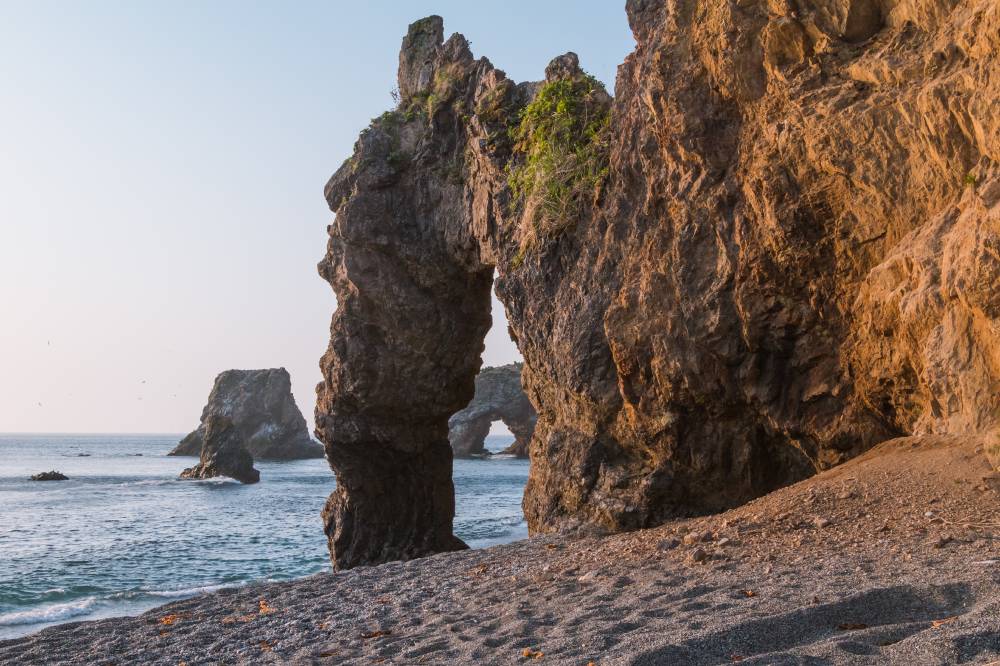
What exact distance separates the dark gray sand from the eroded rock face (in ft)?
3.83

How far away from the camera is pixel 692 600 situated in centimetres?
611

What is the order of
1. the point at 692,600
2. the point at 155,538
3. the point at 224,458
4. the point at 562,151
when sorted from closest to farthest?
the point at 692,600, the point at 562,151, the point at 155,538, the point at 224,458

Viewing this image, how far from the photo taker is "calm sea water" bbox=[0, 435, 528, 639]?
15.5m

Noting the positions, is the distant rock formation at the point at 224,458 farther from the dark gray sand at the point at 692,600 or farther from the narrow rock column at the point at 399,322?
the dark gray sand at the point at 692,600

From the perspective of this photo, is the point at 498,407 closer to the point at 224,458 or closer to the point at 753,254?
the point at 224,458

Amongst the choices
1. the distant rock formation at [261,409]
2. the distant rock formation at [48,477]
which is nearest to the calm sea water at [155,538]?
the distant rock formation at [48,477]

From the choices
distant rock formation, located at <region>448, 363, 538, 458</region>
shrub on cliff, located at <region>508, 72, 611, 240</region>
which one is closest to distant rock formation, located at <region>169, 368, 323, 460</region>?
distant rock formation, located at <region>448, 363, 538, 458</region>

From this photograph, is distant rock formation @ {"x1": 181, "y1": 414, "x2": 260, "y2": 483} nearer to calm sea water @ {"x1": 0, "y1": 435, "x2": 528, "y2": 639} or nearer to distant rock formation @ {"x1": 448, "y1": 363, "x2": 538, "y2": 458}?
calm sea water @ {"x1": 0, "y1": 435, "x2": 528, "y2": 639}

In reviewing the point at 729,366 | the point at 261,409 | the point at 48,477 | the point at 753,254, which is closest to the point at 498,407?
the point at 261,409

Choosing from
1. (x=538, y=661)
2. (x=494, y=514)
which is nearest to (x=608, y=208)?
(x=538, y=661)

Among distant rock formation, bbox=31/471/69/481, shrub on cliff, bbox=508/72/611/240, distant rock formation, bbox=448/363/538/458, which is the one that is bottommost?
distant rock formation, bbox=31/471/69/481

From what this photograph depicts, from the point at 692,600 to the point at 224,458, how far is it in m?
51.1

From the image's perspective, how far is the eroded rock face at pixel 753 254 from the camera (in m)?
7.61

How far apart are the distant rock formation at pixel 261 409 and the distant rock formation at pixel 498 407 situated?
1665cm
